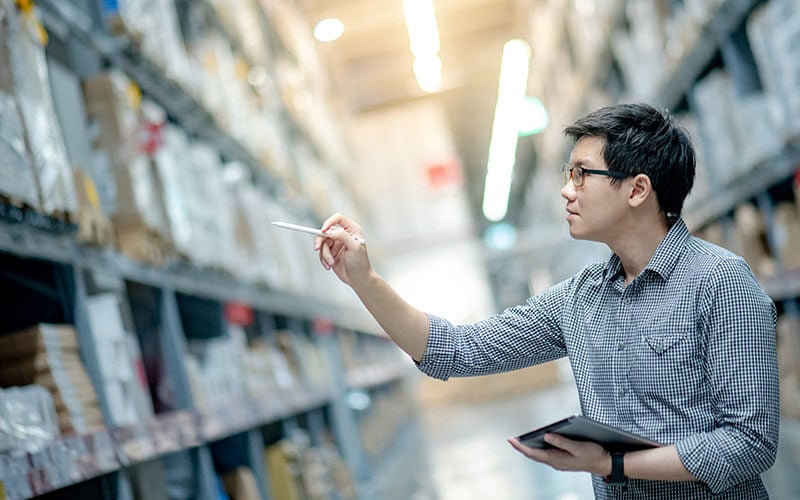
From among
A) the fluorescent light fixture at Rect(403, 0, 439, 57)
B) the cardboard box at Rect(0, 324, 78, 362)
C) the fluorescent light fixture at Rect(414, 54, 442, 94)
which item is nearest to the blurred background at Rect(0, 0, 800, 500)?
the cardboard box at Rect(0, 324, 78, 362)

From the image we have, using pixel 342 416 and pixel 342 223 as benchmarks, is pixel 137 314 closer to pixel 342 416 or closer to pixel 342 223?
pixel 342 223

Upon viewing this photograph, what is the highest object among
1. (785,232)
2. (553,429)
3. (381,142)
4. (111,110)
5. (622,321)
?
(381,142)

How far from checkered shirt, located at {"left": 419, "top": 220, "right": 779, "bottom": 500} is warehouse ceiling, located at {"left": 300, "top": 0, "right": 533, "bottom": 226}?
36.1ft

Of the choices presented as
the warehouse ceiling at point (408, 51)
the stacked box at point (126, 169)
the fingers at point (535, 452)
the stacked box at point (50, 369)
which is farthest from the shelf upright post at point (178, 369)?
the warehouse ceiling at point (408, 51)

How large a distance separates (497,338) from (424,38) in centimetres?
1190

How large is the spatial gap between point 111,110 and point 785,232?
3.18m

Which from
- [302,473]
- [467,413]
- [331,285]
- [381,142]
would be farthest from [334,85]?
[302,473]

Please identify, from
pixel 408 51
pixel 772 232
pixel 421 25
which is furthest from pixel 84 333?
pixel 408 51

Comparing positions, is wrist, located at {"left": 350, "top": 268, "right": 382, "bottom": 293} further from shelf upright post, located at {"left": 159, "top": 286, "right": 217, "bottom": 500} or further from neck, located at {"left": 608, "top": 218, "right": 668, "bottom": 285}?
shelf upright post, located at {"left": 159, "top": 286, "right": 217, "bottom": 500}

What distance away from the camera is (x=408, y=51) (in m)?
16.1

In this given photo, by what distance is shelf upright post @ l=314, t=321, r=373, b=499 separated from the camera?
714 centimetres

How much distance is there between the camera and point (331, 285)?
8.58m

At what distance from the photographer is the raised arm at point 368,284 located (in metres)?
1.95

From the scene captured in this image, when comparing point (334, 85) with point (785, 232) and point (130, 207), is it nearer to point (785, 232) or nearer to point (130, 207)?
point (785, 232)
